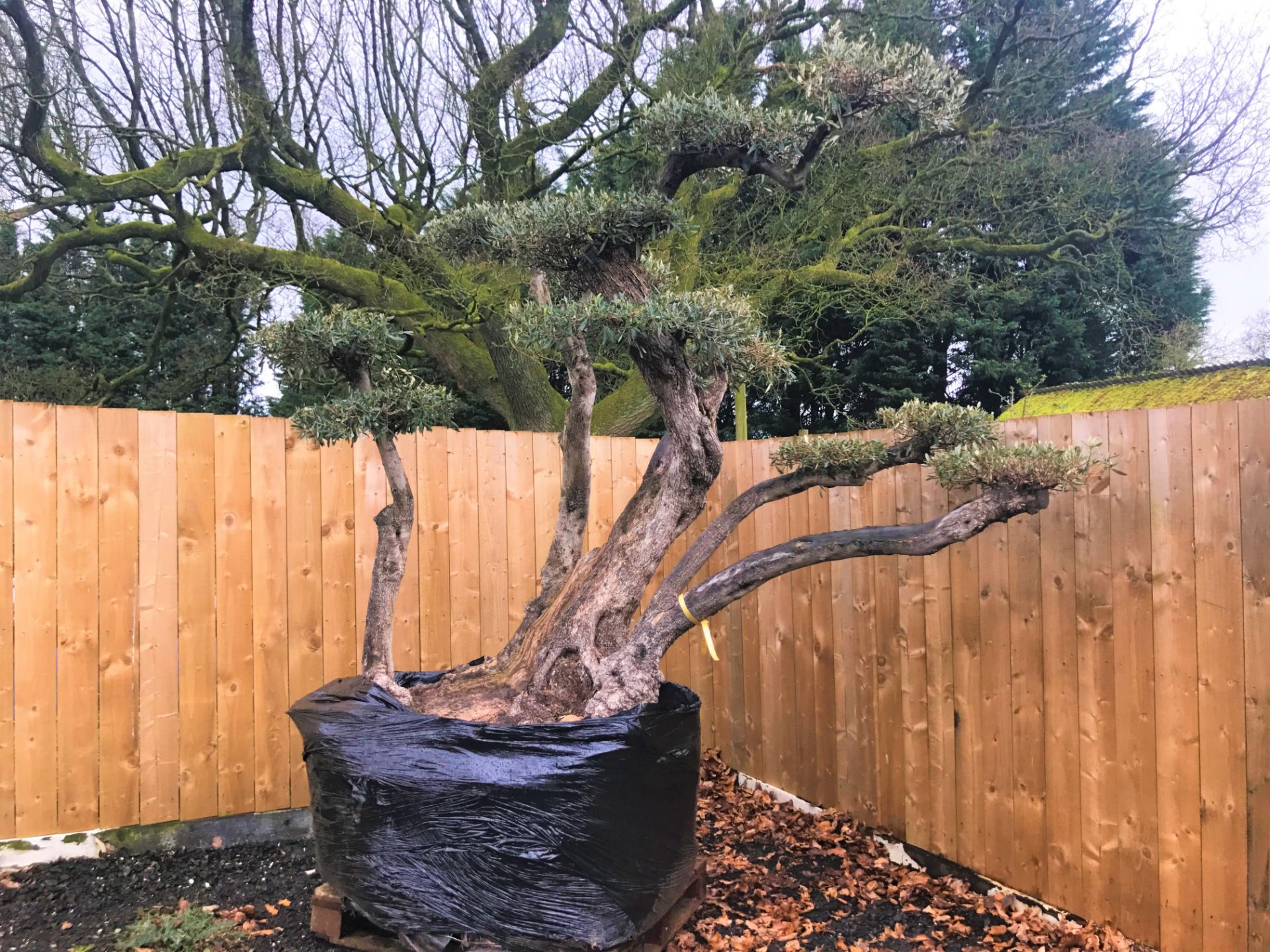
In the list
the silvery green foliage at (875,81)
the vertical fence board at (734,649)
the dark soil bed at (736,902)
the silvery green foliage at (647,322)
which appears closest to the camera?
the silvery green foliage at (875,81)

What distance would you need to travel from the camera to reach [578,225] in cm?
191

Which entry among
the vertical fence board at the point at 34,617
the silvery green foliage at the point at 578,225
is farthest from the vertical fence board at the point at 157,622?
the silvery green foliage at the point at 578,225

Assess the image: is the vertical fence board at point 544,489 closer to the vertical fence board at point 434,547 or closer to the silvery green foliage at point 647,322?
the vertical fence board at point 434,547

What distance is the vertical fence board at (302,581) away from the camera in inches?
118

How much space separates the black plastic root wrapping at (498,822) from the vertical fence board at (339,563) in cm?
119

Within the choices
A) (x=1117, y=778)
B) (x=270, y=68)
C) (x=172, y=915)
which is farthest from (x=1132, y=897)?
(x=270, y=68)

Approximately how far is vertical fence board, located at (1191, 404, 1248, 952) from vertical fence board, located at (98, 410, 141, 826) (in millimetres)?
3357

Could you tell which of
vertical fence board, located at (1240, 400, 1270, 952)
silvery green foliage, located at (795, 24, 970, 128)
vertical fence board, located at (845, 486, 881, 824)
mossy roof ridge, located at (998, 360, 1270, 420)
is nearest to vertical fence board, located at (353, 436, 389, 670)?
vertical fence board, located at (845, 486, 881, 824)

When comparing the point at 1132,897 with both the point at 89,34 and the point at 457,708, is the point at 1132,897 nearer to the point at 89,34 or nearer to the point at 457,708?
the point at 457,708

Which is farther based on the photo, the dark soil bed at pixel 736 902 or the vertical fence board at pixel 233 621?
the vertical fence board at pixel 233 621

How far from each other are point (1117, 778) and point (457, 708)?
191cm

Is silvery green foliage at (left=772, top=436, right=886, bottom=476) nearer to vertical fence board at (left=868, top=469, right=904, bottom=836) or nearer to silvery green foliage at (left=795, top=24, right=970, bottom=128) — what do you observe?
vertical fence board at (left=868, top=469, right=904, bottom=836)

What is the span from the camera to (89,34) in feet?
16.3

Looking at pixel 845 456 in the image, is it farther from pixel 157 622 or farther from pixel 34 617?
pixel 34 617
